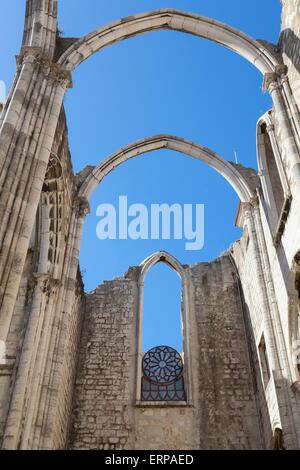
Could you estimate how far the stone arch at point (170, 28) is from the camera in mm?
8172

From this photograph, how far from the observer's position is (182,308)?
1177cm

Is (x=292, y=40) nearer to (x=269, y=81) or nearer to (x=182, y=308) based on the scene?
(x=269, y=81)

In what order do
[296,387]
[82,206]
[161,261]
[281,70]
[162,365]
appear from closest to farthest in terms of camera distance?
[296,387], [281,70], [82,206], [162,365], [161,261]

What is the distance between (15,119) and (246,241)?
647 centimetres

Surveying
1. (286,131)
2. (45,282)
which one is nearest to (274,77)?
(286,131)

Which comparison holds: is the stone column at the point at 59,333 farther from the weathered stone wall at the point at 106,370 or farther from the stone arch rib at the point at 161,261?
the stone arch rib at the point at 161,261

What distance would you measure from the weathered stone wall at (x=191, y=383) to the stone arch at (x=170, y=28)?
5.71 m

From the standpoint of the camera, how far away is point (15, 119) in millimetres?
6141

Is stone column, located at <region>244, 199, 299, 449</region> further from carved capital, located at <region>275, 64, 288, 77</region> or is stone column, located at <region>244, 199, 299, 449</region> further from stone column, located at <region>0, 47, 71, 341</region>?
stone column, located at <region>0, 47, 71, 341</region>

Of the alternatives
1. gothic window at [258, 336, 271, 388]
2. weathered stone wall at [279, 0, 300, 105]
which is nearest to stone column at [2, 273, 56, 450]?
gothic window at [258, 336, 271, 388]

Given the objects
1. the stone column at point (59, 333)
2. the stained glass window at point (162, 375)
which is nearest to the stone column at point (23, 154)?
the stone column at point (59, 333)

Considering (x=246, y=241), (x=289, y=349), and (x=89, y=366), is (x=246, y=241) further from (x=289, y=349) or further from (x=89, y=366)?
(x=89, y=366)

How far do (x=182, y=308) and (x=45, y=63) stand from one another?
671 cm

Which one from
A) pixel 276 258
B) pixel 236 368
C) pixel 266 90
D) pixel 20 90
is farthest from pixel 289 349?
pixel 20 90
